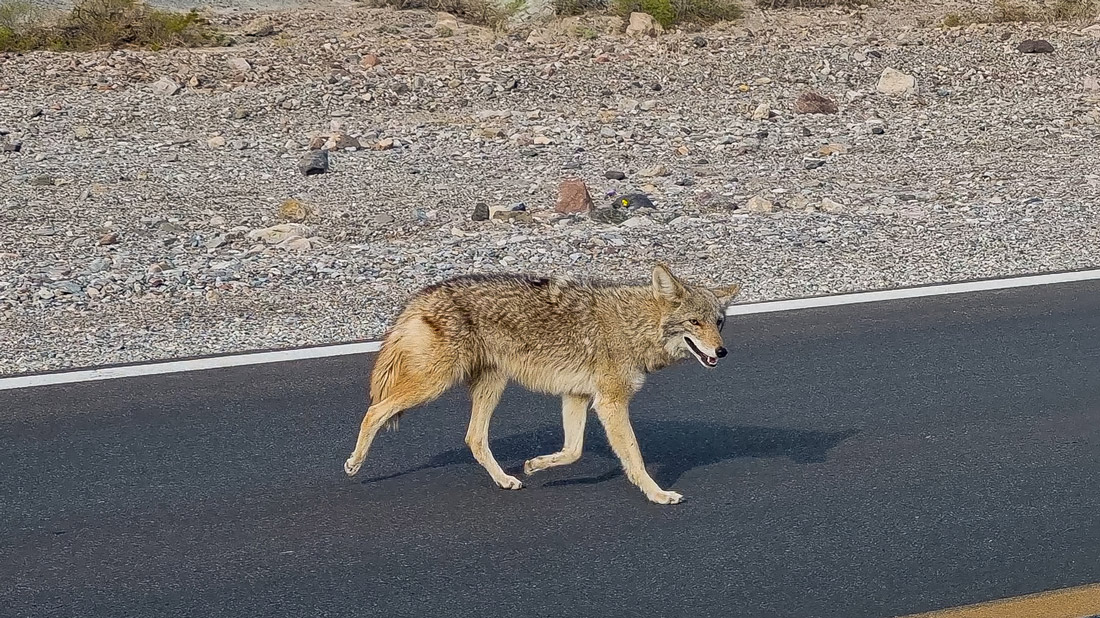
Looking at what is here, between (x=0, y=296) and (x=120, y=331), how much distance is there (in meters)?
1.41

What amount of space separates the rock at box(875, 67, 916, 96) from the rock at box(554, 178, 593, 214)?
642 centimetres

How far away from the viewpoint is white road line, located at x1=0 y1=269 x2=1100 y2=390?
7.67m

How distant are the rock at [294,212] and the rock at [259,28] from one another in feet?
31.5

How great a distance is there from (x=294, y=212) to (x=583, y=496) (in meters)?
6.69

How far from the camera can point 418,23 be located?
22.4m

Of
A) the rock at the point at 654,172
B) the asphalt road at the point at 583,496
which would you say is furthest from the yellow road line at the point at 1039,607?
the rock at the point at 654,172

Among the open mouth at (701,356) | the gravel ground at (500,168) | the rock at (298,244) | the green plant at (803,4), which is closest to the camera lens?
the open mouth at (701,356)

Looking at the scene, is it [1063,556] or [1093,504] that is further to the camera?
[1093,504]

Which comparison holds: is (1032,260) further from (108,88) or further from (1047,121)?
(108,88)

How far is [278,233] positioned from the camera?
11.4 metres

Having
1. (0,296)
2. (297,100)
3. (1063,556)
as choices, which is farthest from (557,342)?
(297,100)

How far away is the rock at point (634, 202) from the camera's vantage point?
1237cm

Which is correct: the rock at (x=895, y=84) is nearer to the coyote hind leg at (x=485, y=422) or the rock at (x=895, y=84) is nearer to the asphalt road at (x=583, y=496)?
the asphalt road at (x=583, y=496)

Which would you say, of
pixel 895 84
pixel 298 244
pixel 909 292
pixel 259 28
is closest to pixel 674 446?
pixel 909 292
